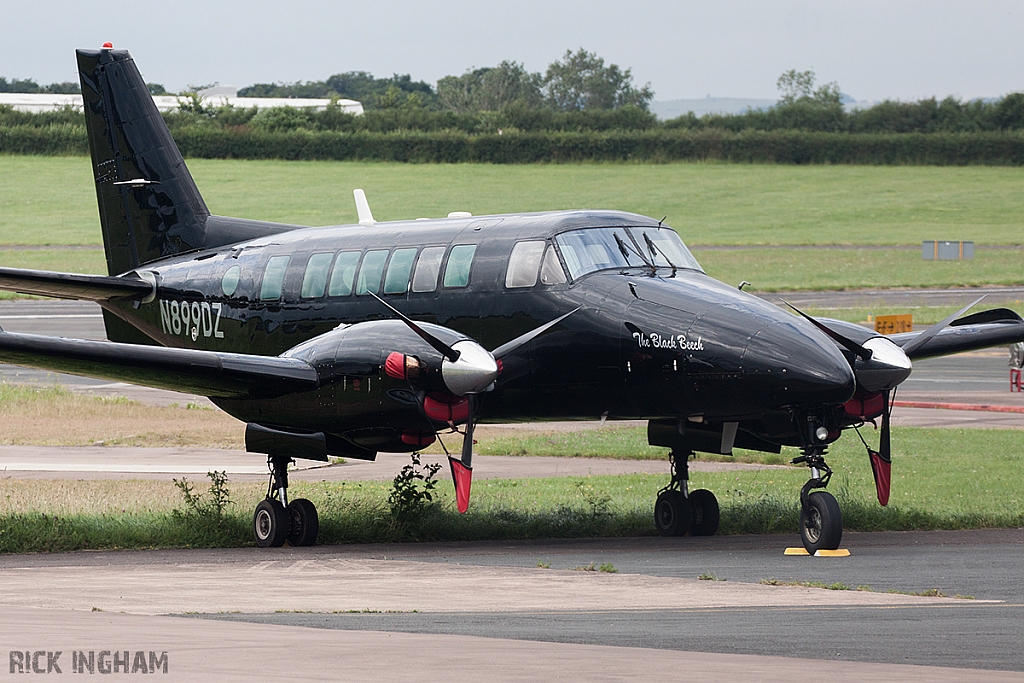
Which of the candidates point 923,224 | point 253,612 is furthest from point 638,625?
point 923,224

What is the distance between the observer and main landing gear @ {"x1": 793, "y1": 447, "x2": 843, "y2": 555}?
14.6m

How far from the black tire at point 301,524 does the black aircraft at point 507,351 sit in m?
0.03

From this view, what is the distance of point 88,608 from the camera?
1151cm

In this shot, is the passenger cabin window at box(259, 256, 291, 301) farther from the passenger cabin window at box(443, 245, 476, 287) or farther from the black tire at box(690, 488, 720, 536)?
the black tire at box(690, 488, 720, 536)

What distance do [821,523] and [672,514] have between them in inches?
120

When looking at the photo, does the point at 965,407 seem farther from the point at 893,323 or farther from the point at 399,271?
the point at 399,271

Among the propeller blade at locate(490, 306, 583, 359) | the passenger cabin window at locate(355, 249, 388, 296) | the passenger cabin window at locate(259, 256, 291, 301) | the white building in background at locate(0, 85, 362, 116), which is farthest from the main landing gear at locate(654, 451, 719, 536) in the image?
the white building in background at locate(0, 85, 362, 116)

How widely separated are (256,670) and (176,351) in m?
8.63

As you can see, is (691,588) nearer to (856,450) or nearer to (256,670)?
(256,670)

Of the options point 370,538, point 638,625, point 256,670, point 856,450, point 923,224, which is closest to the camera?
point 256,670

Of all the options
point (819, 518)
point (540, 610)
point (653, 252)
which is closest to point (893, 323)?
point (653, 252)

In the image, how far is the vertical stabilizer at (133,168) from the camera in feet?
73.3

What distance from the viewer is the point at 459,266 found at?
1717 cm

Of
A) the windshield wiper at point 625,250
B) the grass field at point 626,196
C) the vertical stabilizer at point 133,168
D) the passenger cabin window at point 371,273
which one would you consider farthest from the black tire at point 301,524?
the grass field at point 626,196
